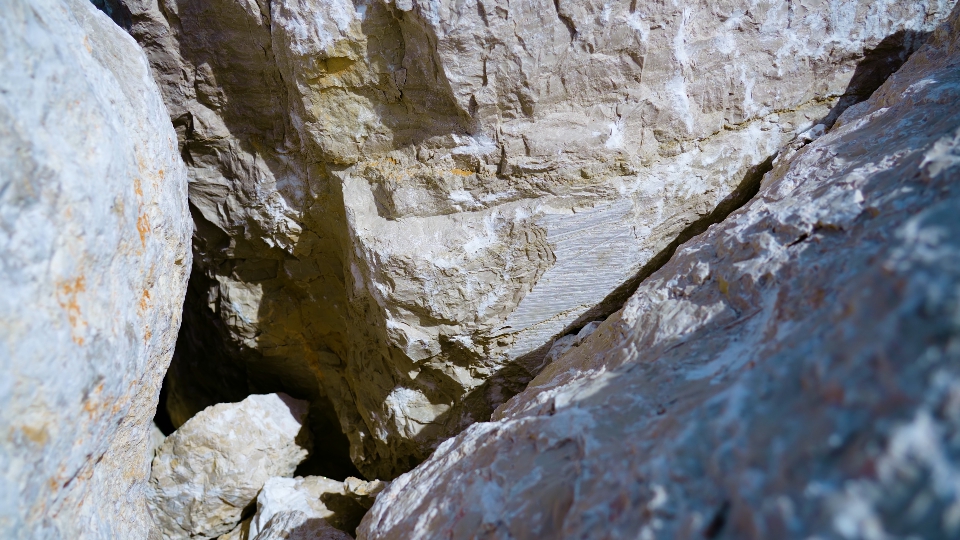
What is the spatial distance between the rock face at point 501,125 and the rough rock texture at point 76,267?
61cm

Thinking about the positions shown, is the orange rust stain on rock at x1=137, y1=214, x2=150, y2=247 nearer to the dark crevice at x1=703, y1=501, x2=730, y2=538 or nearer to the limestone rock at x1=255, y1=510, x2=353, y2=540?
the limestone rock at x1=255, y1=510, x2=353, y2=540

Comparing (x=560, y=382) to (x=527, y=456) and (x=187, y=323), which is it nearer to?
(x=527, y=456)

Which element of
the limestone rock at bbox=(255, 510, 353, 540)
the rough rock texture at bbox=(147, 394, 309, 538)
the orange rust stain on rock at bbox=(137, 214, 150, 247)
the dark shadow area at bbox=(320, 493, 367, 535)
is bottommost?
the dark shadow area at bbox=(320, 493, 367, 535)

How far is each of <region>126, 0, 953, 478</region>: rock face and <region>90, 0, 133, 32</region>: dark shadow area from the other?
30 millimetres

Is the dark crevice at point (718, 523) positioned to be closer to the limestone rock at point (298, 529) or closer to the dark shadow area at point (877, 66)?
the limestone rock at point (298, 529)

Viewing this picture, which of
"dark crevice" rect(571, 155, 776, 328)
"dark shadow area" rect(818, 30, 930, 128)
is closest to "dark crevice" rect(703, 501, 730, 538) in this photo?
"dark crevice" rect(571, 155, 776, 328)

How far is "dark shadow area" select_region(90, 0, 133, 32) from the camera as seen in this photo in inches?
84.6

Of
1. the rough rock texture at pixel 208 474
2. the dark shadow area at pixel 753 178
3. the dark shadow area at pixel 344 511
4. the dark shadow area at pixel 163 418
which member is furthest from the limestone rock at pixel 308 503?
the dark shadow area at pixel 163 418

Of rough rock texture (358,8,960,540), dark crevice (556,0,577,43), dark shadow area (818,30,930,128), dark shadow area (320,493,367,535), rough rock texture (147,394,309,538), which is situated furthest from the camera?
rough rock texture (147,394,309,538)

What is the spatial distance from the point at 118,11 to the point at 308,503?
2.01 meters

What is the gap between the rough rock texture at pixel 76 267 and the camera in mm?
1108

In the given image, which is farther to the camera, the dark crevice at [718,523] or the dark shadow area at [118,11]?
the dark shadow area at [118,11]

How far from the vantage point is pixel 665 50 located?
1.91 meters

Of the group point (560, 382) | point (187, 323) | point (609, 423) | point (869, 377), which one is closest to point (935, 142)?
point (869, 377)
